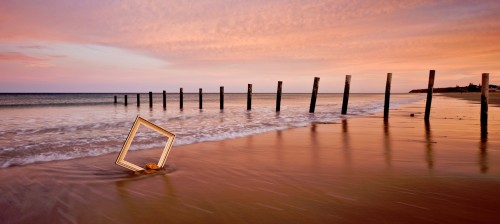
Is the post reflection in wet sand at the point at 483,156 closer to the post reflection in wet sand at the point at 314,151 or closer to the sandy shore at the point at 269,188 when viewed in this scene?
the sandy shore at the point at 269,188

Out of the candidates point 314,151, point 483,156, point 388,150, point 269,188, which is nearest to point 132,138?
point 269,188

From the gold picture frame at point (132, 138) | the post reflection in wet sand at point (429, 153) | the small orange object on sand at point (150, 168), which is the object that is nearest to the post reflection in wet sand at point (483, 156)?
the post reflection in wet sand at point (429, 153)

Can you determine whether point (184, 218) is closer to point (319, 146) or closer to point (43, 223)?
point (43, 223)

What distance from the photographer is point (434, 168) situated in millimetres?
4859

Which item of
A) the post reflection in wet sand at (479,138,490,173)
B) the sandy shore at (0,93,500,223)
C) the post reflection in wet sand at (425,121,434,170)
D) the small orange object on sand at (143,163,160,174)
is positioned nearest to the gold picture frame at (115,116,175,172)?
the small orange object on sand at (143,163,160,174)

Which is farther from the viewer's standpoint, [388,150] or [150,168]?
[388,150]

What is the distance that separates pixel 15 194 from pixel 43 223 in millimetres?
1227

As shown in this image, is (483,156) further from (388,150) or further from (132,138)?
(132,138)

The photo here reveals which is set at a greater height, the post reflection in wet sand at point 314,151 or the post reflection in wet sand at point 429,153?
the post reflection in wet sand at point 429,153

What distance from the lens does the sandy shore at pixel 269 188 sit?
3.04 metres

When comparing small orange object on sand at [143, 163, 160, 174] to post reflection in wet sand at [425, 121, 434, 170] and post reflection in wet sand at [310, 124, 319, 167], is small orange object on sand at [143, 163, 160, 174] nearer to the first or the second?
post reflection in wet sand at [310, 124, 319, 167]

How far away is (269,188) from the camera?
12.9 feet

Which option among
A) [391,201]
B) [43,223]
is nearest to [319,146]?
[391,201]

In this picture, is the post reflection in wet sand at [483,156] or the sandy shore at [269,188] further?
the post reflection in wet sand at [483,156]
